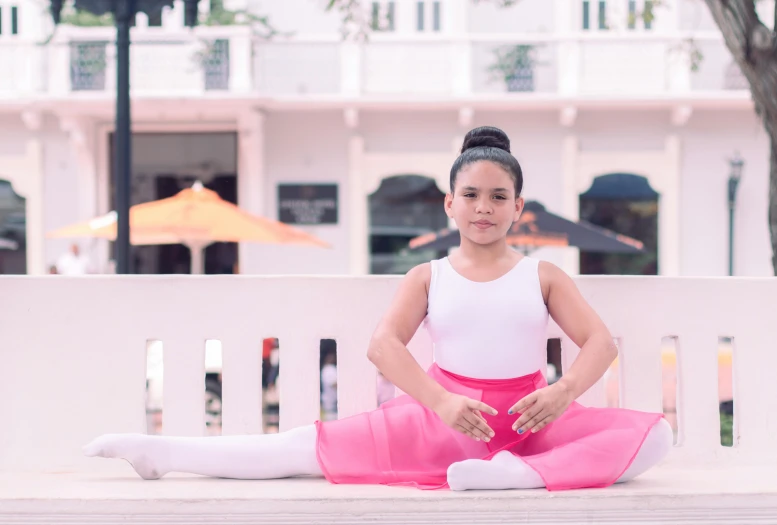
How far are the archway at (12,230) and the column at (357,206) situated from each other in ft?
18.6

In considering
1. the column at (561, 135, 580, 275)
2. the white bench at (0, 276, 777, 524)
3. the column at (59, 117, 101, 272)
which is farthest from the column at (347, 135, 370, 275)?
the white bench at (0, 276, 777, 524)

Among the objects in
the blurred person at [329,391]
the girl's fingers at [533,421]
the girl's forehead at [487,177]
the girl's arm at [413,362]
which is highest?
the girl's forehead at [487,177]

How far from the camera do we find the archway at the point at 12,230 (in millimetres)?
16438

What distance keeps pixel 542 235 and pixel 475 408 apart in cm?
807

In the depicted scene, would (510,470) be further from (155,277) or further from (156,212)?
(156,212)

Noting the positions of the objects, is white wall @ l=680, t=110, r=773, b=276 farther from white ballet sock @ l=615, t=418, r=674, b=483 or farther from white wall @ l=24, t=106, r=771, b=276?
white ballet sock @ l=615, t=418, r=674, b=483

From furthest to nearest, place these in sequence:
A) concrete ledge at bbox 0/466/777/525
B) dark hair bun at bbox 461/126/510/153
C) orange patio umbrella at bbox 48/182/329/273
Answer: orange patio umbrella at bbox 48/182/329/273
dark hair bun at bbox 461/126/510/153
concrete ledge at bbox 0/466/777/525

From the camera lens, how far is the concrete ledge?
7.59 ft

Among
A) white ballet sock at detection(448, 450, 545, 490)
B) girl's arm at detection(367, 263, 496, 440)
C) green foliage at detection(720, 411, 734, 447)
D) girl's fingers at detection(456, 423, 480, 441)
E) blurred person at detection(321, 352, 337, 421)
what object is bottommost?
blurred person at detection(321, 352, 337, 421)

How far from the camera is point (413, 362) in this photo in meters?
2.49

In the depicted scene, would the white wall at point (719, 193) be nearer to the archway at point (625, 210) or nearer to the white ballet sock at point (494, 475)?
the archway at point (625, 210)

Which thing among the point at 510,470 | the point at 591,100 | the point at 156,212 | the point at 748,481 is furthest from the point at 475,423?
the point at 591,100

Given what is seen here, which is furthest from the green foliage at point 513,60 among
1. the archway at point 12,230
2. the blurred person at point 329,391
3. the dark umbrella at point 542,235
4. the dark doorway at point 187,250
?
the blurred person at point 329,391

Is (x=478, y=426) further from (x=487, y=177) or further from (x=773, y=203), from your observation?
(x=773, y=203)
